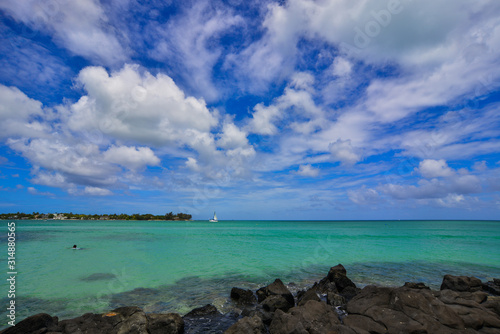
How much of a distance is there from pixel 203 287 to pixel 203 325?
5394mm

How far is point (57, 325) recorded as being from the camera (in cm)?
781

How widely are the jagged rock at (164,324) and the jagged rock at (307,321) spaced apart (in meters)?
3.19

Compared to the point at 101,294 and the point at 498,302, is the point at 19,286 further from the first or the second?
the point at 498,302

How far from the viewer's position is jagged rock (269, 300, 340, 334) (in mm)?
7439

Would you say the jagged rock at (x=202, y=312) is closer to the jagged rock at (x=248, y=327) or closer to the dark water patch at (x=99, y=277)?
the jagged rock at (x=248, y=327)

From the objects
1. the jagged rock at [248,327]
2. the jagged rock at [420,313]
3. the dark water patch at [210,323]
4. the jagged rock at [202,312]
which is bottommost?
the dark water patch at [210,323]

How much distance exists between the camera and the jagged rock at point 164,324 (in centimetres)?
795

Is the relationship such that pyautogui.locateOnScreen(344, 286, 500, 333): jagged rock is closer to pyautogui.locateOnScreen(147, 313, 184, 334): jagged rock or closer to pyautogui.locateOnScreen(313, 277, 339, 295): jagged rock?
pyautogui.locateOnScreen(313, 277, 339, 295): jagged rock

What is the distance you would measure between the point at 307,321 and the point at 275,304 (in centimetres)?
254

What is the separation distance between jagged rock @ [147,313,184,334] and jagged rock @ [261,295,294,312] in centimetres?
366

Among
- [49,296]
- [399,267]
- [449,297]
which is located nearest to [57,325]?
[49,296]

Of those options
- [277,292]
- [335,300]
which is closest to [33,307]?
[277,292]

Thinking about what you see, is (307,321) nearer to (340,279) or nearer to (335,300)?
(335,300)

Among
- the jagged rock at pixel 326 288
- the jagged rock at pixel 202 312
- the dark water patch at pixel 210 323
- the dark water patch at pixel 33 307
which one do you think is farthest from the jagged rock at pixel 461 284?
the dark water patch at pixel 33 307
